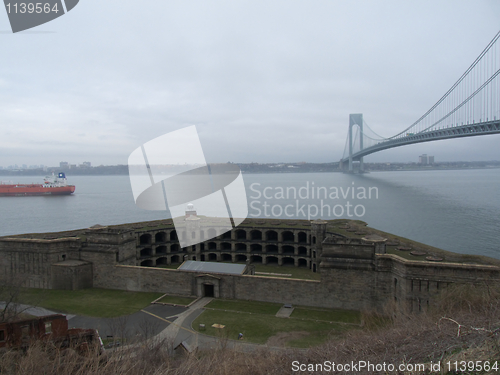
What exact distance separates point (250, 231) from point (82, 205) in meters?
67.3

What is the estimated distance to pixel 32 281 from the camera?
2969 centimetres

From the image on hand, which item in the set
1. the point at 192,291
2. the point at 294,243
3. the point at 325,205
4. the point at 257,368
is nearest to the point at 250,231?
the point at 294,243

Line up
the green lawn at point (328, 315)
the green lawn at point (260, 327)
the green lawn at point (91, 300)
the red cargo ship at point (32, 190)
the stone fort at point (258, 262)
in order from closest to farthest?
→ the green lawn at point (260, 327)
the stone fort at point (258, 262)
the green lawn at point (328, 315)
the green lawn at point (91, 300)
the red cargo ship at point (32, 190)

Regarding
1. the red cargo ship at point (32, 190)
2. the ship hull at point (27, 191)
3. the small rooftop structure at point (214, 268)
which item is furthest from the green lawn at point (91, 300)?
the red cargo ship at point (32, 190)

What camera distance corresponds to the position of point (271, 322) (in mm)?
22516

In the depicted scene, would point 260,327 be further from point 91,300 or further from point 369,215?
point 369,215

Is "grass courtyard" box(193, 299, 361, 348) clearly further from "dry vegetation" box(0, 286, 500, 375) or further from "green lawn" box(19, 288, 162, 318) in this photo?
"dry vegetation" box(0, 286, 500, 375)

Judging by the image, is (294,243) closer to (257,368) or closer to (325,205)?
(257,368)

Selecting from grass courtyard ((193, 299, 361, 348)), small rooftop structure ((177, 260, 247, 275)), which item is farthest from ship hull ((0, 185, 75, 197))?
grass courtyard ((193, 299, 361, 348))

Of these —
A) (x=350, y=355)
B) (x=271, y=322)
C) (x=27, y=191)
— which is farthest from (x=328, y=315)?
(x=27, y=191)

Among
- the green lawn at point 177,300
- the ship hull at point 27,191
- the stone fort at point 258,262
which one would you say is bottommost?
the green lawn at point 177,300

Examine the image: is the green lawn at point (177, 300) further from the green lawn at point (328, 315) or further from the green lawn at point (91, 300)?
the green lawn at point (328, 315)

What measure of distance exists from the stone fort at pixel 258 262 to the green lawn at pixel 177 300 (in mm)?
633

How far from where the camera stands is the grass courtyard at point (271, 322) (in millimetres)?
20422
